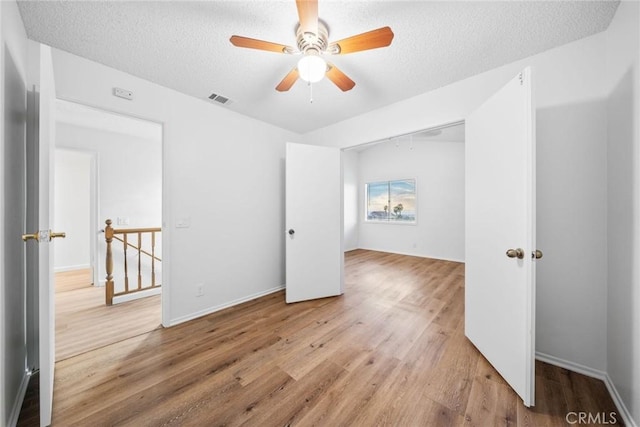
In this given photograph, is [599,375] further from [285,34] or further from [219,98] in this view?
[219,98]

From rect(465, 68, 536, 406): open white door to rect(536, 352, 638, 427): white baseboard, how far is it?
0.42 metres

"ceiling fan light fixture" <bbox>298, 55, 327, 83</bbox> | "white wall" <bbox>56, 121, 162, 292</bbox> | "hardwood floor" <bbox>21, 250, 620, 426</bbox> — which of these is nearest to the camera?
"hardwood floor" <bbox>21, 250, 620, 426</bbox>

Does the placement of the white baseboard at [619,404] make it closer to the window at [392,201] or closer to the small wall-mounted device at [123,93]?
the small wall-mounted device at [123,93]

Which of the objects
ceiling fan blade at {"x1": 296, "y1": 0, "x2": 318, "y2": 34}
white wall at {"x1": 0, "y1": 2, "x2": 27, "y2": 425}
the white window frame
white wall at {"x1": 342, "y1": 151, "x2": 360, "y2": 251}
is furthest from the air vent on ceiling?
the white window frame

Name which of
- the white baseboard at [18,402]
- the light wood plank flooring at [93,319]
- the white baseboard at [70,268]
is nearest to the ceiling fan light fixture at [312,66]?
the white baseboard at [18,402]

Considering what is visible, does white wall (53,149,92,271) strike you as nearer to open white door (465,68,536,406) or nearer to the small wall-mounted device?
the small wall-mounted device

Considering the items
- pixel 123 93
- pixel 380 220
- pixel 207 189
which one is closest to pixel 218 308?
pixel 207 189

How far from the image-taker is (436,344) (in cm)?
193

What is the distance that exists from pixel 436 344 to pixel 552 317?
2.83ft

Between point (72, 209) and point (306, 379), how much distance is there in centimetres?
570

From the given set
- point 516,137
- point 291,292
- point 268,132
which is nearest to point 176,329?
point 291,292

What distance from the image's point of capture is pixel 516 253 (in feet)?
4.43

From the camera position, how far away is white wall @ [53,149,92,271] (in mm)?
4285

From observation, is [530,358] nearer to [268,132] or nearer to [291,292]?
[291,292]
